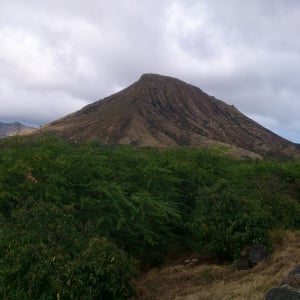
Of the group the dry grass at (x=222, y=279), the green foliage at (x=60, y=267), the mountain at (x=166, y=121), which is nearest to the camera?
the green foliage at (x=60, y=267)

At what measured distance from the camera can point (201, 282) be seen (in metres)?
11.8

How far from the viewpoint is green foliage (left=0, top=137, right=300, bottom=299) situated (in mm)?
9625

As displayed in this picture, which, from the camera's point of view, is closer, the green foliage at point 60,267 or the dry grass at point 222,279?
the green foliage at point 60,267

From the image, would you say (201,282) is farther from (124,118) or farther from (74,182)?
(124,118)

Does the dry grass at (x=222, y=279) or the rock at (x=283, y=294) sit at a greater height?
the rock at (x=283, y=294)

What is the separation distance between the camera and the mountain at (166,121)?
10400cm

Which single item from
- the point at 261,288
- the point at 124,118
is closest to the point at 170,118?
the point at 124,118

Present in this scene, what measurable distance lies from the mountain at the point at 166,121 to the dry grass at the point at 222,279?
8031 centimetres

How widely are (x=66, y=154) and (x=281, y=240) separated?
7.25 meters

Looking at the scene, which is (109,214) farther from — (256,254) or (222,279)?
(256,254)

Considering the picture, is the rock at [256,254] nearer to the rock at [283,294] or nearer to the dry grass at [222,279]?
the dry grass at [222,279]

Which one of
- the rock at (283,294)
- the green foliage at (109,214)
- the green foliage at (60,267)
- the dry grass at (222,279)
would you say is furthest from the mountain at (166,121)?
the rock at (283,294)

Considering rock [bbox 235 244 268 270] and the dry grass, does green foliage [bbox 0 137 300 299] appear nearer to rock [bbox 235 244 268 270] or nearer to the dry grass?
rock [bbox 235 244 268 270]

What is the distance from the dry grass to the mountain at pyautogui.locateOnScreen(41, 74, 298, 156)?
80.3 meters
